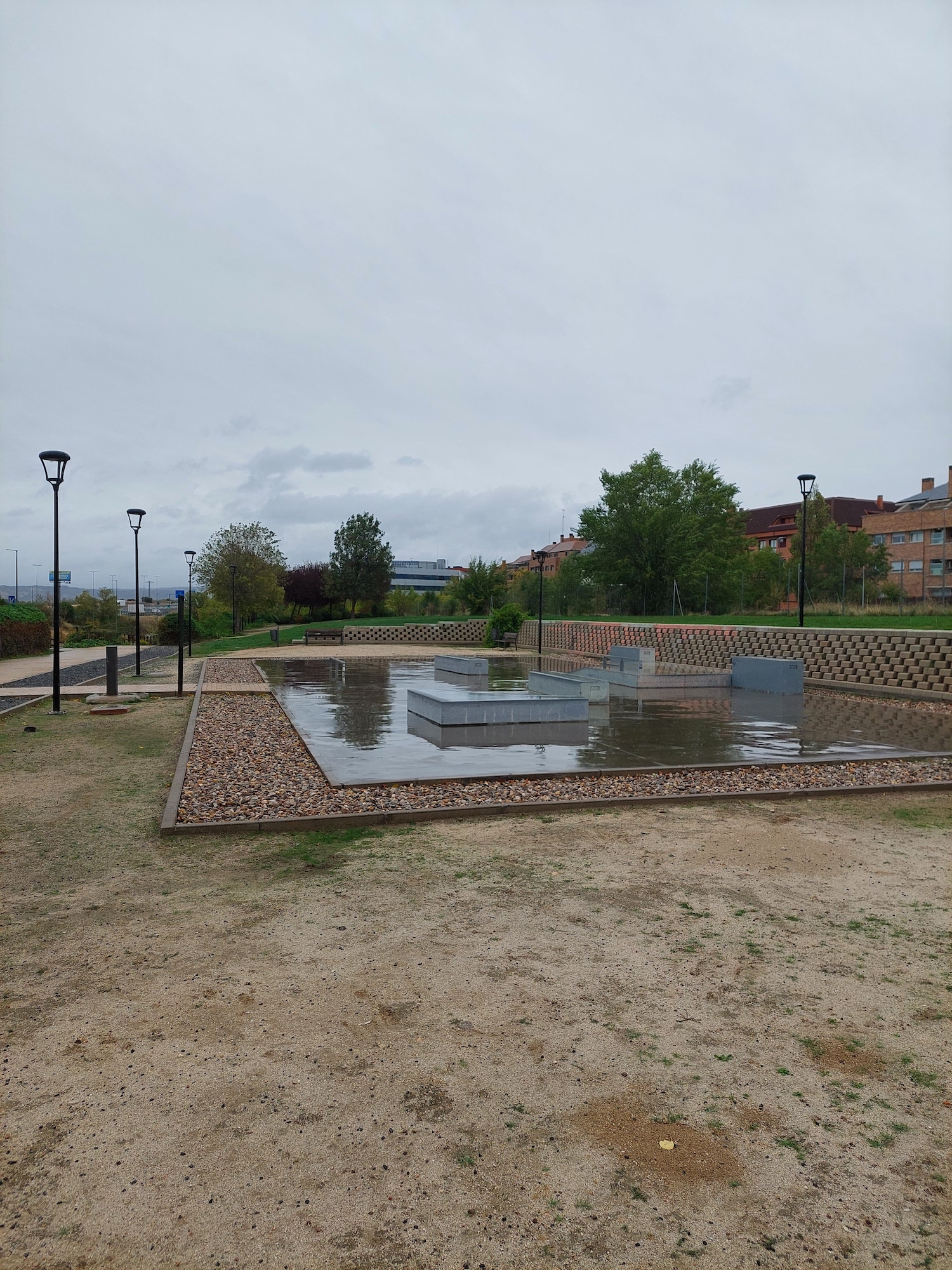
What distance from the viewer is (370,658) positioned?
2803 centimetres

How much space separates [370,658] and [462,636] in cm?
1337

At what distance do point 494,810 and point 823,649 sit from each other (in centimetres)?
1424

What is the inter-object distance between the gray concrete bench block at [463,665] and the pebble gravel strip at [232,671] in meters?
4.91

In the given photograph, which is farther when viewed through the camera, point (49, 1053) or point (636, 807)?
point (636, 807)

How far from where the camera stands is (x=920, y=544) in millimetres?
53938

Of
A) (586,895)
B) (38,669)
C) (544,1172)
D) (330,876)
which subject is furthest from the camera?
(38,669)

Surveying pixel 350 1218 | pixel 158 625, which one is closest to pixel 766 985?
pixel 350 1218

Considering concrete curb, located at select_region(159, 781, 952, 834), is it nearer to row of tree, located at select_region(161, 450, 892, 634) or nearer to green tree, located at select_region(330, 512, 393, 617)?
row of tree, located at select_region(161, 450, 892, 634)

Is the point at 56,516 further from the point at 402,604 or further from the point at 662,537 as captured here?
the point at 402,604

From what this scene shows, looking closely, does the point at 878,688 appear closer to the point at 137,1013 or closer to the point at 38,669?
the point at 137,1013

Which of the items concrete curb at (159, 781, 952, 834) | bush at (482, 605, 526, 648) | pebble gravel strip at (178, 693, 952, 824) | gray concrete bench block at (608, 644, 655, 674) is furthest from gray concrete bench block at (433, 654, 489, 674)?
bush at (482, 605, 526, 648)

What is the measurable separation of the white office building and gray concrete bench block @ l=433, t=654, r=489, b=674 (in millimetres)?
118671

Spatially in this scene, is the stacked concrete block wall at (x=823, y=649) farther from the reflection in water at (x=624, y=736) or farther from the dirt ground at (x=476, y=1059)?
the dirt ground at (x=476, y=1059)

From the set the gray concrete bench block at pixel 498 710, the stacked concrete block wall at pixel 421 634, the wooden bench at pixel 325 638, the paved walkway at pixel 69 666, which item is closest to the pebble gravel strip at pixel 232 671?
the paved walkway at pixel 69 666
